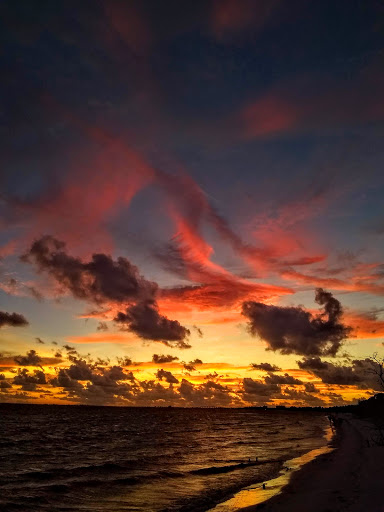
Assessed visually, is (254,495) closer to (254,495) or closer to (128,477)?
(254,495)

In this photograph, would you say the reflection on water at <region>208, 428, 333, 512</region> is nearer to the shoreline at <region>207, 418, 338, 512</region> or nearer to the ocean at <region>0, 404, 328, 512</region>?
the shoreline at <region>207, 418, 338, 512</region>

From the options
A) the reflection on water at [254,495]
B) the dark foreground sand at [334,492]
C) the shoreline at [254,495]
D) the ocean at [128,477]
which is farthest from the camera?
the ocean at [128,477]

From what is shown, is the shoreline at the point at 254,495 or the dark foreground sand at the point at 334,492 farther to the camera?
the shoreline at the point at 254,495

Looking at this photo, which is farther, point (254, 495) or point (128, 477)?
point (128, 477)

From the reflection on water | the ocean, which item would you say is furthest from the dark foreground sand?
the ocean

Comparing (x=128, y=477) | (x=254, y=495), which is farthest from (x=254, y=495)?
(x=128, y=477)

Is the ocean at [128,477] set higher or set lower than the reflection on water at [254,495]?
lower

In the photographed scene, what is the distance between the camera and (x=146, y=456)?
4656 cm

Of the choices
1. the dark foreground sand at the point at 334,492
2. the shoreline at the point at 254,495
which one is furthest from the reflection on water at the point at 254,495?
the dark foreground sand at the point at 334,492

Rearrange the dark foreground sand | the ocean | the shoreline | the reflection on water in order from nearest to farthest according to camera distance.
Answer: the dark foreground sand
the shoreline
the reflection on water
the ocean

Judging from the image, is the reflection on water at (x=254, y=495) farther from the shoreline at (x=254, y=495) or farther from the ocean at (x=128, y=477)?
the ocean at (x=128, y=477)

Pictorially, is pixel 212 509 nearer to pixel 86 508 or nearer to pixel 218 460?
pixel 86 508

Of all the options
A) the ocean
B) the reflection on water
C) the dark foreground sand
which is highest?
the dark foreground sand

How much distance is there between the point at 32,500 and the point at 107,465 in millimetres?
16084
